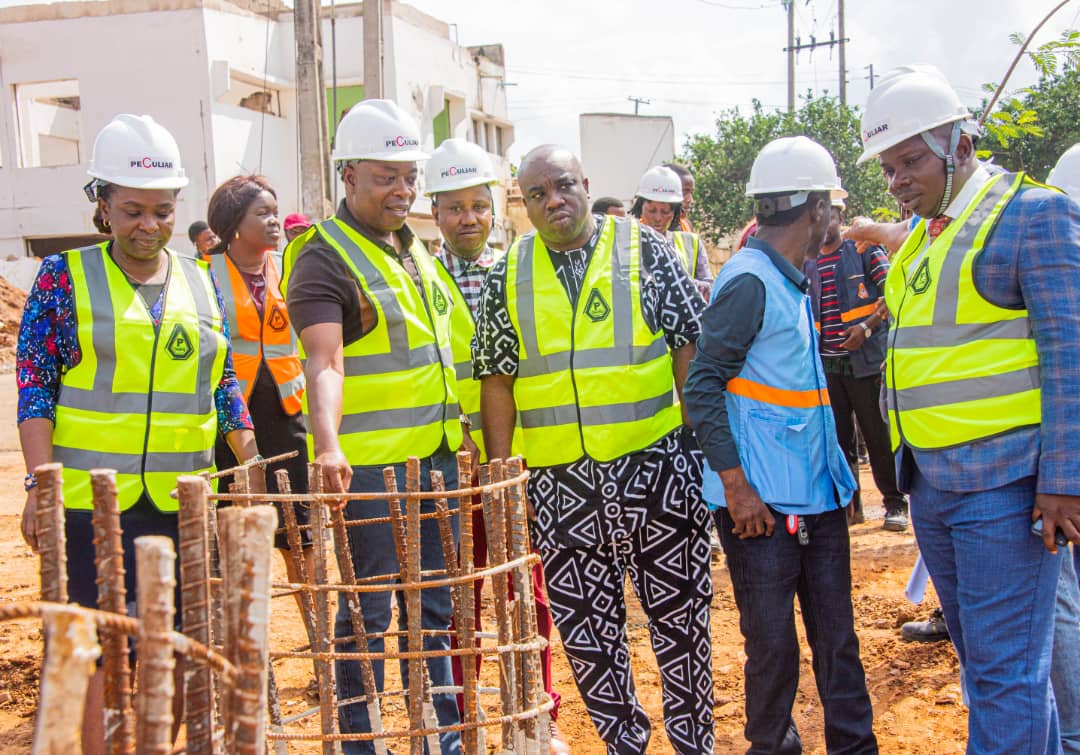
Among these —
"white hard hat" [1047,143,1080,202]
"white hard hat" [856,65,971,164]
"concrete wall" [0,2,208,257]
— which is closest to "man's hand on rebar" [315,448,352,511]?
"white hard hat" [856,65,971,164]

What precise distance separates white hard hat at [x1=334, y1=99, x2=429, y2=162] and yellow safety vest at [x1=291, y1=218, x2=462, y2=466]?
0.84 ft

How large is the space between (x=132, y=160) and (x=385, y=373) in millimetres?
1022

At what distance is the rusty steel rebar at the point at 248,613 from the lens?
1.32 m

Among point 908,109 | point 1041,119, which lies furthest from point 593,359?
point 1041,119

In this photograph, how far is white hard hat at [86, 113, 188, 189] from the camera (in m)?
3.27

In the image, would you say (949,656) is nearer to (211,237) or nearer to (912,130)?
(912,130)

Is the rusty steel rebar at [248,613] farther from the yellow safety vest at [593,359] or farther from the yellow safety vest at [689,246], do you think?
the yellow safety vest at [689,246]

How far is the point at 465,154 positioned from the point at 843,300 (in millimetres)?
3243

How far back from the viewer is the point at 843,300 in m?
6.54

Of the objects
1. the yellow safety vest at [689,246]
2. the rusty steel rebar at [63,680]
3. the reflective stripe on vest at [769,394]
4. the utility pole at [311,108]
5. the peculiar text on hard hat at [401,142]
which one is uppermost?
the utility pole at [311,108]

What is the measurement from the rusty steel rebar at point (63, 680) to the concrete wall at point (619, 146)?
2982 cm

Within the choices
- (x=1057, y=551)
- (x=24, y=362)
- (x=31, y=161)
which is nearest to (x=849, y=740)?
(x=1057, y=551)

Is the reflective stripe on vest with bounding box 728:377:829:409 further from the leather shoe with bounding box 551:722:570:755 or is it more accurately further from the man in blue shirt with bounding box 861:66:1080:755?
the leather shoe with bounding box 551:722:570:755

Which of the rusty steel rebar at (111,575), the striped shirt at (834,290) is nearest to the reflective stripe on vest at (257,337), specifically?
the rusty steel rebar at (111,575)
